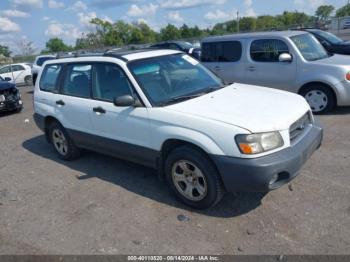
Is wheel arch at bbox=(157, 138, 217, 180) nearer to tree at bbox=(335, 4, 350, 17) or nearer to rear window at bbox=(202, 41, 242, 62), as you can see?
rear window at bbox=(202, 41, 242, 62)

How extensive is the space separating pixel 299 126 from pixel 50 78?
418 centimetres

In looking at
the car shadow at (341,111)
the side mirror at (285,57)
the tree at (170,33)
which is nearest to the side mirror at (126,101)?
the side mirror at (285,57)

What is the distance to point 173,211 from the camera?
4.05 metres

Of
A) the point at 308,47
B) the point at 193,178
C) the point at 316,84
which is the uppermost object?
the point at 308,47

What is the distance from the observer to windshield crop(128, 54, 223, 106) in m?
4.34

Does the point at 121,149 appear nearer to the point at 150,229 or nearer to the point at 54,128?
the point at 150,229

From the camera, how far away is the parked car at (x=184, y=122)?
3502mm

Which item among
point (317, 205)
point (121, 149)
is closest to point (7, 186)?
point (121, 149)

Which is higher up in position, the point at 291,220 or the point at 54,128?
the point at 54,128

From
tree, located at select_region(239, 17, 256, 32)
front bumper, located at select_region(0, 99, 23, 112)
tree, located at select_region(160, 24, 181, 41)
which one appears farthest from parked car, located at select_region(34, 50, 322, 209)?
tree, located at select_region(239, 17, 256, 32)

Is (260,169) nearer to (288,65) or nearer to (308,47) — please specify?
(288,65)

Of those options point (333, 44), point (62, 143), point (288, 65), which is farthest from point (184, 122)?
point (333, 44)

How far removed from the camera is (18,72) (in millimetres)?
19984

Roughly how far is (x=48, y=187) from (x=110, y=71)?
187 cm
